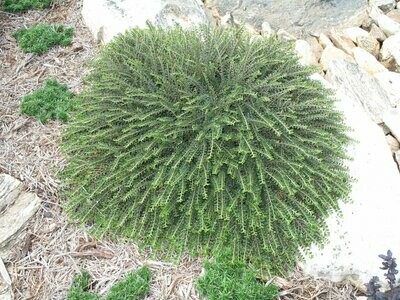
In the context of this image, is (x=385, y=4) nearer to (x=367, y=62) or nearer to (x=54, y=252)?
(x=367, y=62)

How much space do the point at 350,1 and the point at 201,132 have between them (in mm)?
2741

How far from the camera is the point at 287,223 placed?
9.93ft

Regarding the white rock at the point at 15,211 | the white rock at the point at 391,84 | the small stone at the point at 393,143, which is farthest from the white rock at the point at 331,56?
the white rock at the point at 15,211

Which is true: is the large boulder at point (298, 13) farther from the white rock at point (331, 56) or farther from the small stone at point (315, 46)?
the white rock at point (331, 56)

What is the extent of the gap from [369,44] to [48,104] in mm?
2716

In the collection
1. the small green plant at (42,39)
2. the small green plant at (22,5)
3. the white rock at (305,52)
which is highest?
the small green plant at (22,5)

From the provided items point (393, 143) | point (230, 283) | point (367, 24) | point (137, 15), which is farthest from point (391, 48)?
point (230, 283)

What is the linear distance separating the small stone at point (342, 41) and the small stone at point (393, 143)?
106 centimetres

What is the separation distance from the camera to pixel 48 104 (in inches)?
155

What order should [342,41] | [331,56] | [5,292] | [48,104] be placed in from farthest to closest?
1. [342,41]
2. [331,56]
3. [48,104]
4. [5,292]

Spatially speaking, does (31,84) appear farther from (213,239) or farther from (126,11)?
(213,239)

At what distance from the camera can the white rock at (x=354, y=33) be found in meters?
4.88

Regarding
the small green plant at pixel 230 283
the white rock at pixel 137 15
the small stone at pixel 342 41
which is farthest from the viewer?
the small stone at pixel 342 41

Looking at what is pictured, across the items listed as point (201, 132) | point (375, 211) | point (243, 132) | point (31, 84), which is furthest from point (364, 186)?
point (31, 84)
